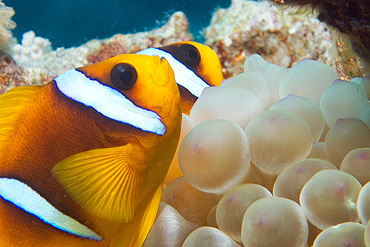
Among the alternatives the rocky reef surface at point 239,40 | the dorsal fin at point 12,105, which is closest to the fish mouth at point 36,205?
the dorsal fin at point 12,105

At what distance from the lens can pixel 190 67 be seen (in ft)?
3.44

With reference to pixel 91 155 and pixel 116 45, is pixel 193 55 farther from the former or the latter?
pixel 116 45

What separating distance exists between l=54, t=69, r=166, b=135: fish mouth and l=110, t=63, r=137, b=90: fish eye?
0.7 inches

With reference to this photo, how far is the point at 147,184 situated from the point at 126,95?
0.60ft

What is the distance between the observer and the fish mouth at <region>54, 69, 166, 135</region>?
647mm

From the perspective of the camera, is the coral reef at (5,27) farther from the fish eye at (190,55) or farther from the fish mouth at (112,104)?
the fish mouth at (112,104)

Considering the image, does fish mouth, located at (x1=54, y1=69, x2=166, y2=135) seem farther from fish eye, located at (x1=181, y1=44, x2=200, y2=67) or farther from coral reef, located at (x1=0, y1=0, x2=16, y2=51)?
coral reef, located at (x1=0, y1=0, x2=16, y2=51)

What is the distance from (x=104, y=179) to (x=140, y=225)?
129 mm

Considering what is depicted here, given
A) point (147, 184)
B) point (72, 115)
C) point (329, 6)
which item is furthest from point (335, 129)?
point (72, 115)

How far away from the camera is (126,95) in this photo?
664mm

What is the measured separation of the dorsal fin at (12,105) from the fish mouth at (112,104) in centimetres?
8

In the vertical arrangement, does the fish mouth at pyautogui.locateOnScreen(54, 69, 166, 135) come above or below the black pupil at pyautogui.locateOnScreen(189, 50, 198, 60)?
above

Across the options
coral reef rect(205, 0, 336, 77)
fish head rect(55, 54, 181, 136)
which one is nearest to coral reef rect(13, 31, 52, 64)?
coral reef rect(205, 0, 336, 77)

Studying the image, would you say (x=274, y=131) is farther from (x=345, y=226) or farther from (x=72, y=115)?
(x=72, y=115)
